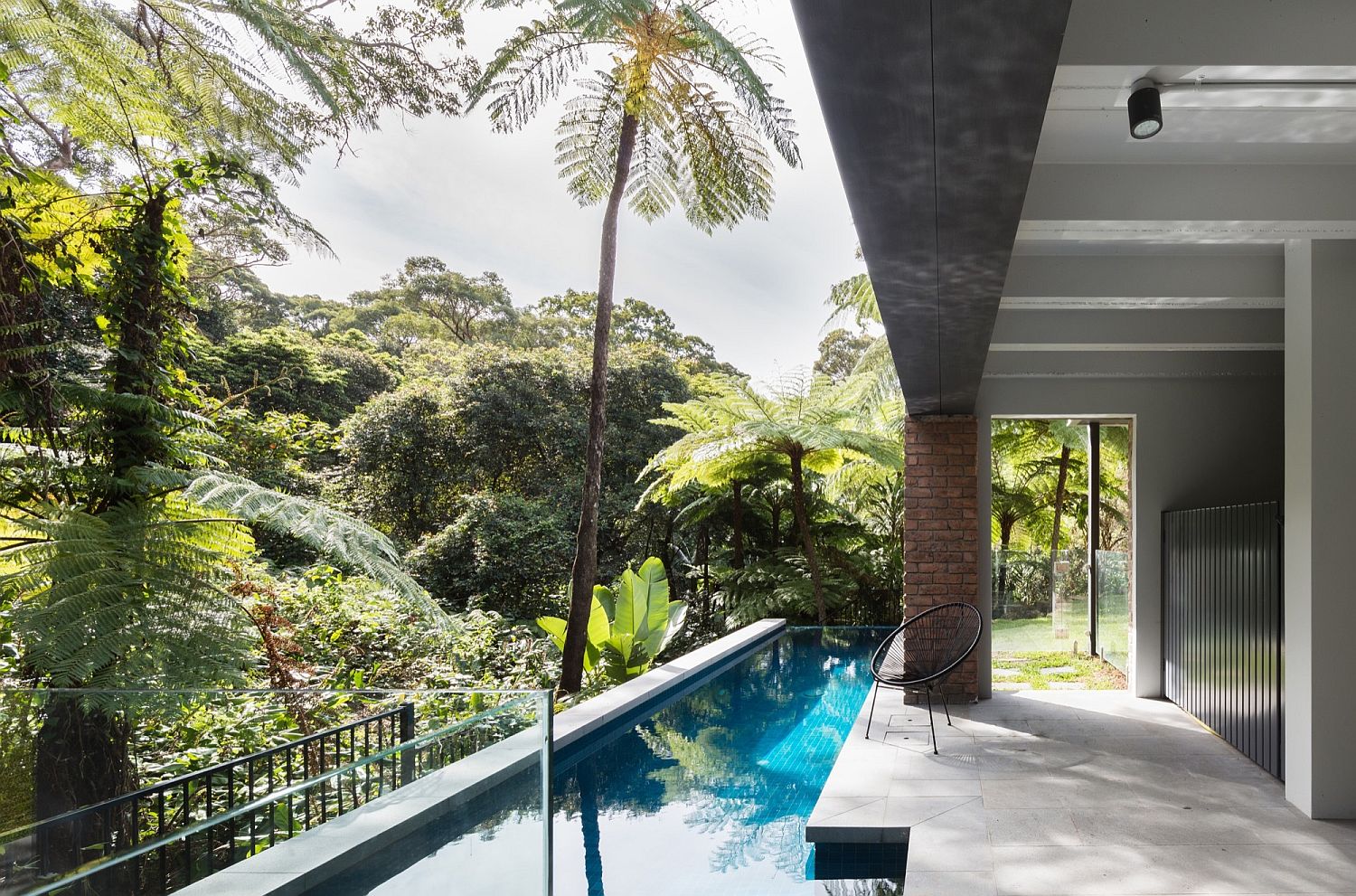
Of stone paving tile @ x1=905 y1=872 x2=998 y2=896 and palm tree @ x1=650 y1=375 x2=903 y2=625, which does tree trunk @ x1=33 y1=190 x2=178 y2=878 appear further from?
palm tree @ x1=650 y1=375 x2=903 y2=625

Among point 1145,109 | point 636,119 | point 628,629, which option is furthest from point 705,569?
point 1145,109

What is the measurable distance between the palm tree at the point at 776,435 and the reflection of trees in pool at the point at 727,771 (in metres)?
2.75

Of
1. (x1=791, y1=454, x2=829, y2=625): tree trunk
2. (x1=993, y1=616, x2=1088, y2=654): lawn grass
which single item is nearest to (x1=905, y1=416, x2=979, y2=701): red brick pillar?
(x1=993, y1=616, x2=1088, y2=654): lawn grass

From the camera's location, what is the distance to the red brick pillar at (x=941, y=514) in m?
6.49

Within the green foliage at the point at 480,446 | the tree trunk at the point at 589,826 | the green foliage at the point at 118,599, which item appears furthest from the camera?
the green foliage at the point at 480,446

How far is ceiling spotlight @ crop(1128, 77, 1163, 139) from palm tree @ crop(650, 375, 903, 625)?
6.93 metres

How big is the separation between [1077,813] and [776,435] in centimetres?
572

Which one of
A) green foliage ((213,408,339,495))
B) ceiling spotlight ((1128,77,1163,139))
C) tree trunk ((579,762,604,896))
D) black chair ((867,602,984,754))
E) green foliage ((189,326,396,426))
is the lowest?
tree trunk ((579,762,604,896))

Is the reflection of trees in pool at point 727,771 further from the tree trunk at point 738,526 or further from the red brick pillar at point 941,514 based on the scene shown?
the tree trunk at point 738,526

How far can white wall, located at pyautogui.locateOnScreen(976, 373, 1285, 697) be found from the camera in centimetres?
639

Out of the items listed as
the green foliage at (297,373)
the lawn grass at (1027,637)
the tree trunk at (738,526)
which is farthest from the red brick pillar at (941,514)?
the green foliage at (297,373)

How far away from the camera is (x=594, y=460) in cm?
910

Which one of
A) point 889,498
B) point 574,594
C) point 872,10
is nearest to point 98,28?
point 872,10

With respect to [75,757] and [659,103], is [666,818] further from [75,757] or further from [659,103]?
[659,103]
